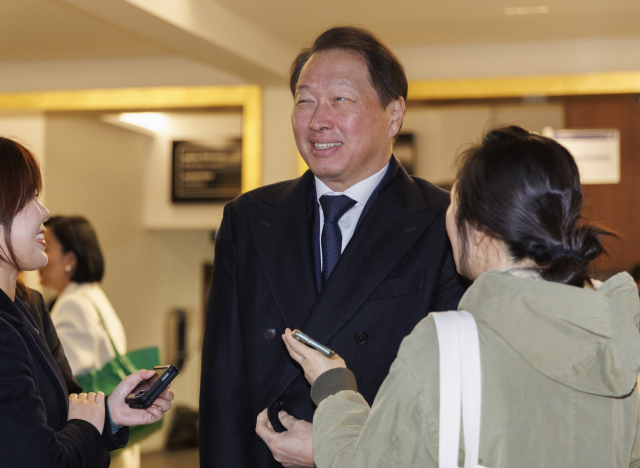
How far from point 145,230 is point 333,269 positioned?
237 inches

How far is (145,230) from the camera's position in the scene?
286 inches

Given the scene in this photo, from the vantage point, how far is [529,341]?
3.22 ft

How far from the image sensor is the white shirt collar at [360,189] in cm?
170

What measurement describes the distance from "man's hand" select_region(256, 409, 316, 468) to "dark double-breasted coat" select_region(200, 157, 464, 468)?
6.4 inches

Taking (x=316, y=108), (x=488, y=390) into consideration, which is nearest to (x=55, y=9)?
(x=316, y=108)

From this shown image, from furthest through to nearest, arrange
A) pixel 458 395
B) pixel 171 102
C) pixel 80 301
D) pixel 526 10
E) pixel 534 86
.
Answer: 1. pixel 171 102
2. pixel 534 86
3. pixel 526 10
4. pixel 80 301
5. pixel 458 395

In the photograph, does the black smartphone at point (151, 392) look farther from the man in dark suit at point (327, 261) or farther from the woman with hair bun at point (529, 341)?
the woman with hair bun at point (529, 341)

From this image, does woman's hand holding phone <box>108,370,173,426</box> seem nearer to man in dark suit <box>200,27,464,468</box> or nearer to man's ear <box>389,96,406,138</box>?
man in dark suit <box>200,27,464,468</box>

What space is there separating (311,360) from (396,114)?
0.79m

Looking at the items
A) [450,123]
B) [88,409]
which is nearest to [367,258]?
[88,409]

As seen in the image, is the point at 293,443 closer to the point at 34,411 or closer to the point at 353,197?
the point at 34,411

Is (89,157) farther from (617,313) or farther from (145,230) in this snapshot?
(617,313)

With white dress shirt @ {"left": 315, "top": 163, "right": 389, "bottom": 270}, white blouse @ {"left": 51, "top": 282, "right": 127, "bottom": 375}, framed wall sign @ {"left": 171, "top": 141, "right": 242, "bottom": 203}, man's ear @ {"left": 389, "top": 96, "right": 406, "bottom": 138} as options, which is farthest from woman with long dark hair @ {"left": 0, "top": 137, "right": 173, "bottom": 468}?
framed wall sign @ {"left": 171, "top": 141, "right": 242, "bottom": 203}

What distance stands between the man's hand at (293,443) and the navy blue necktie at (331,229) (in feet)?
1.31
